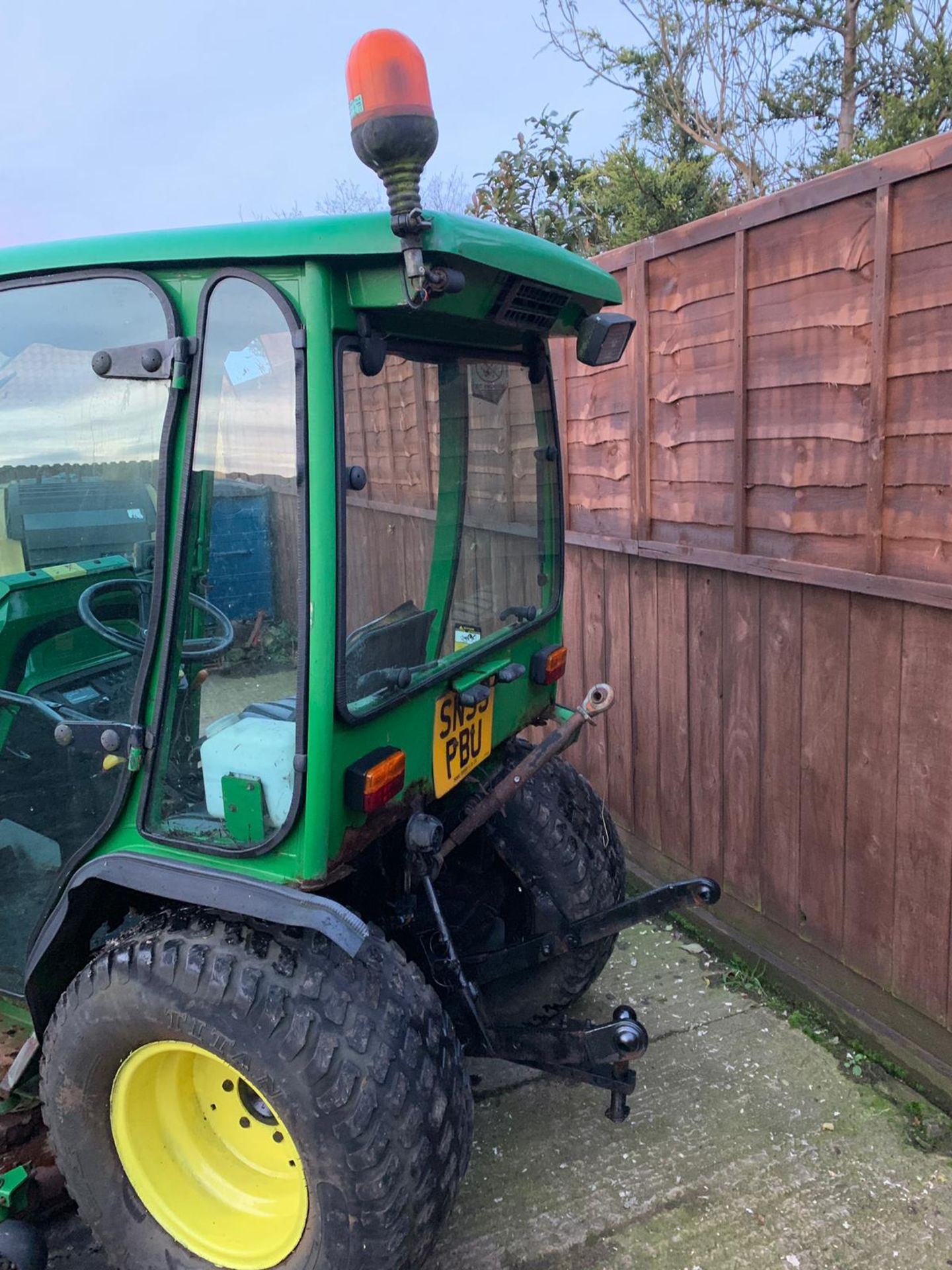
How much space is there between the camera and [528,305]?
7.05 ft

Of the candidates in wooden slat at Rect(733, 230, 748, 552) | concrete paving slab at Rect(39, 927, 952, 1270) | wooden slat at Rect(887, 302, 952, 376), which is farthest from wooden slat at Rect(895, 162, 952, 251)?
concrete paving slab at Rect(39, 927, 952, 1270)

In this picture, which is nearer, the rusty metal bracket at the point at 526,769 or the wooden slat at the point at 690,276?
the rusty metal bracket at the point at 526,769

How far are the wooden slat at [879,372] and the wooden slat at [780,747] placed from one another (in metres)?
0.38

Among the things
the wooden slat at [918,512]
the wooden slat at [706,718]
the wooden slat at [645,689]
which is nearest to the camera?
the wooden slat at [918,512]

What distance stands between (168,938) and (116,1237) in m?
0.73

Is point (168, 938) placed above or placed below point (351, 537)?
below

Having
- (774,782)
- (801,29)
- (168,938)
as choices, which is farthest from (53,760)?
(801,29)

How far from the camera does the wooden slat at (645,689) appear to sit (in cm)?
397

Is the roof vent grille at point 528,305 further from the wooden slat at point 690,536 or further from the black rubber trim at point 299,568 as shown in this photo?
the wooden slat at point 690,536

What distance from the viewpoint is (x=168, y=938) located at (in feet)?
6.65

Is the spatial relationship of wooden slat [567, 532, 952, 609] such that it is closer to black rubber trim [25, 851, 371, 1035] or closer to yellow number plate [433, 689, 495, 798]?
yellow number plate [433, 689, 495, 798]

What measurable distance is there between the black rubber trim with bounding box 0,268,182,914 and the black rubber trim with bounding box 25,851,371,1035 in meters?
0.13

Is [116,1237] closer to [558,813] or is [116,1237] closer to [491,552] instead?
[558,813]

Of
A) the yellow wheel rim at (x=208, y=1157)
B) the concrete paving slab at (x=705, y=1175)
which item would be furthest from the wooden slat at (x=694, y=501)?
the yellow wheel rim at (x=208, y=1157)
